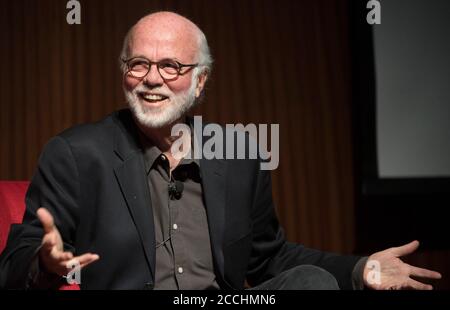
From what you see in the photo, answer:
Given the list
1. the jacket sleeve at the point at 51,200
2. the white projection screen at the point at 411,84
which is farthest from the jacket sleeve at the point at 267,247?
the white projection screen at the point at 411,84

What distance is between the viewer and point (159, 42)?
1.69m

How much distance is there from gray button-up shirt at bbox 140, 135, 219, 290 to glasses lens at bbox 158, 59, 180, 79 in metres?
0.20

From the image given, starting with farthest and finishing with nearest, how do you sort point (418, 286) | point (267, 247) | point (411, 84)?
point (411, 84), point (267, 247), point (418, 286)

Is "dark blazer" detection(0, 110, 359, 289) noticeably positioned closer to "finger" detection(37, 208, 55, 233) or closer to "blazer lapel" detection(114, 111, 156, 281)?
"blazer lapel" detection(114, 111, 156, 281)

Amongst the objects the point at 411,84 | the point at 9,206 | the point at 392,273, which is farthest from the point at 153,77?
the point at 411,84

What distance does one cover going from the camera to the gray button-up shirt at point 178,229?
1615mm

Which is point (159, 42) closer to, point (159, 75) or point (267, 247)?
point (159, 75)

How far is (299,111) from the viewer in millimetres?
3025

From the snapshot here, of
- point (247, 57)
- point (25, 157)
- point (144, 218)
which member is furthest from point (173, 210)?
point (247, 57)

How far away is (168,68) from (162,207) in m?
0.40

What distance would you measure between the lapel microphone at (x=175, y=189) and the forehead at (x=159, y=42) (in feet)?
1.18

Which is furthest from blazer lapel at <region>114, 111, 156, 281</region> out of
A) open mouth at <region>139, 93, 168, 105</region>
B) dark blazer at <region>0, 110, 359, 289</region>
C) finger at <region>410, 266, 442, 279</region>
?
finger at <region>410, 266, 442, 279</region>

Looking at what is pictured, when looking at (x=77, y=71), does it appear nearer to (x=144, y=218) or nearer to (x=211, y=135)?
(x=211, y=135)
